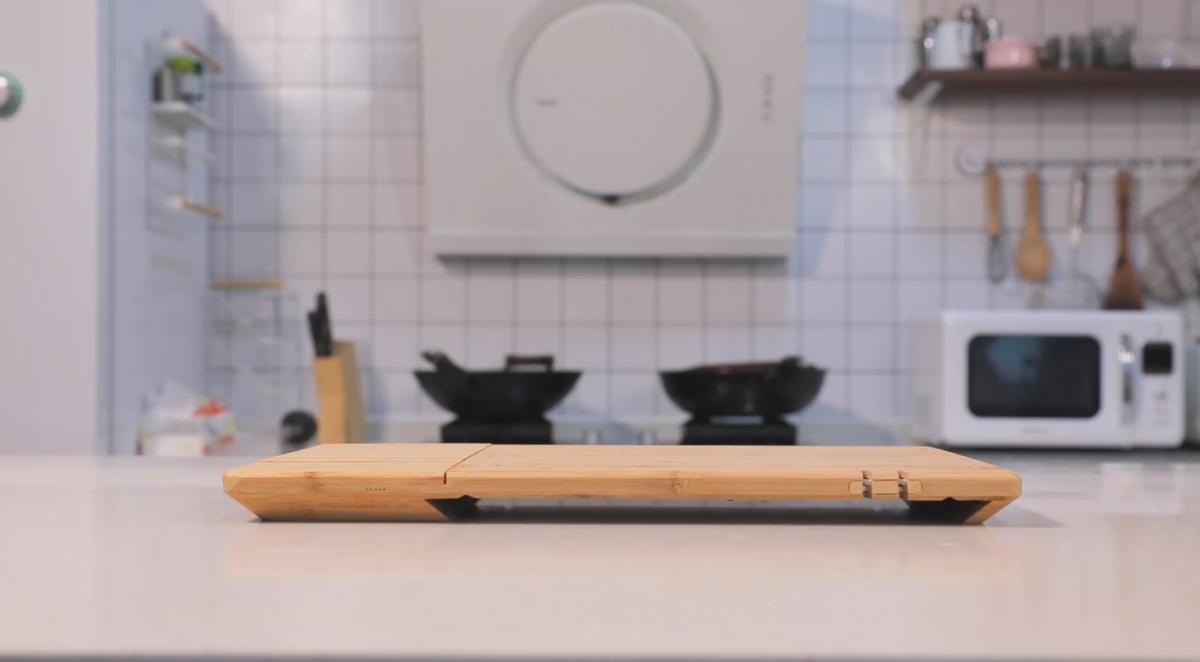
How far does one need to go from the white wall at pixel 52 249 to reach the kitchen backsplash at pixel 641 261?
71 cm

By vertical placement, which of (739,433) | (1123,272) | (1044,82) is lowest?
(739,433)

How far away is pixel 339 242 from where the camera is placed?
2623 millimetres

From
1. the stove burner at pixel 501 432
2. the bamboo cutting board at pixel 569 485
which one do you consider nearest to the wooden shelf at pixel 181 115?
the stove burner at pixel 501 432

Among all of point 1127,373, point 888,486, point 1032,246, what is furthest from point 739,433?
point 888,486

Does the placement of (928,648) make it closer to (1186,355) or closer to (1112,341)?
(1112,341)

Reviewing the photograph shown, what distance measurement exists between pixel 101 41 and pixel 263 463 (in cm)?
153

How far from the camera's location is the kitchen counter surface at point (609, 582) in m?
0.37

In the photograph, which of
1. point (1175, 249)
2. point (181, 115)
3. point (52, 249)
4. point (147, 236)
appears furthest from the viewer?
point (1175, 249)

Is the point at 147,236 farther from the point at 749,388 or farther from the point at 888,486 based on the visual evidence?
the point at 888,486

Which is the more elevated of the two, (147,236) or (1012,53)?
(1012,53)

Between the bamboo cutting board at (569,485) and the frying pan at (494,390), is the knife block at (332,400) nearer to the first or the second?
the frying pan at (494,390)

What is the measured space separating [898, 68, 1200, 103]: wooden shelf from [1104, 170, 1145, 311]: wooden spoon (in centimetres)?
22

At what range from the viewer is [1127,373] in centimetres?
224

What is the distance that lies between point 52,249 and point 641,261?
1251 mm
